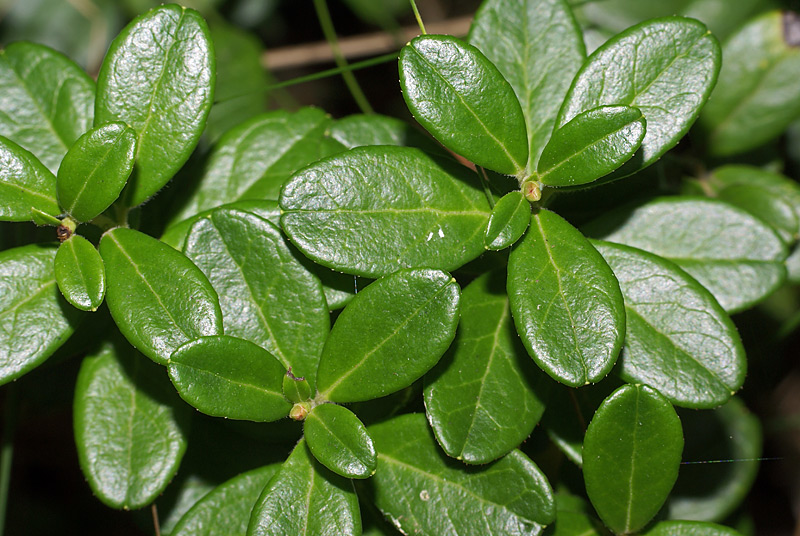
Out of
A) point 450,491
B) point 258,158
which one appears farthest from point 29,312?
point 450,491

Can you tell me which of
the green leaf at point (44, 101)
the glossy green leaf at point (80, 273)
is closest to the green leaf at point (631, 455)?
the glossy green leaf at point (80, 273)

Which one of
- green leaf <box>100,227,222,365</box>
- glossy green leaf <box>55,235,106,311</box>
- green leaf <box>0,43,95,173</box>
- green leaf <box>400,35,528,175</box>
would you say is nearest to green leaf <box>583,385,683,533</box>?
green leaf <box>400,35,528,175</box>

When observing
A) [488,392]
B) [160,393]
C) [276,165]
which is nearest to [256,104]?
[276,165]

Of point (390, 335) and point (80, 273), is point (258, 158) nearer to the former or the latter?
point (80, 273)

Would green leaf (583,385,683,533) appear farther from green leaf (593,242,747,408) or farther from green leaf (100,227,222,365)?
green leaf (100,227,222,365)

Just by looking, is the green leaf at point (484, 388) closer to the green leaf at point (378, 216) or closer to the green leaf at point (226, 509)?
the green leaf at point (378, 216)

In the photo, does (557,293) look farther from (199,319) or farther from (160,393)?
(160,393)

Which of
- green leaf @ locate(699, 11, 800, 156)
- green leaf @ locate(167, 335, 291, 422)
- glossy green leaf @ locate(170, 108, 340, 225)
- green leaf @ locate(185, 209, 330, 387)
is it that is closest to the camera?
green leaf @ locate(167, 335, 291, 422)

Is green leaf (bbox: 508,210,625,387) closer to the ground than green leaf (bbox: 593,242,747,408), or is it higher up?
higher up
